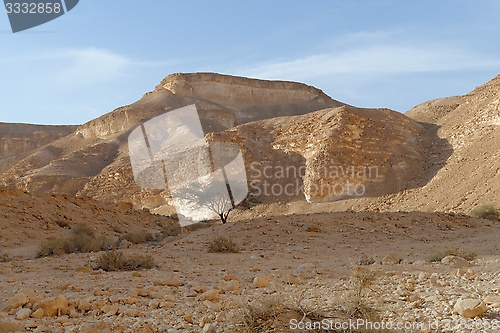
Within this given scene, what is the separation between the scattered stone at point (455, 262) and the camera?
22.0ft

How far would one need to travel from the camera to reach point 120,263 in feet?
22.5

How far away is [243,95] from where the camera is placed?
7519cm

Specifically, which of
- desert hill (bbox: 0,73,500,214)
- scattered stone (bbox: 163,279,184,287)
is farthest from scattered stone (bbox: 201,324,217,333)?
desert hill (bbox: 0,73,500,214)

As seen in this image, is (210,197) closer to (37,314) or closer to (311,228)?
(311,228)

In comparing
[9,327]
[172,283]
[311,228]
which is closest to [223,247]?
[311,228]

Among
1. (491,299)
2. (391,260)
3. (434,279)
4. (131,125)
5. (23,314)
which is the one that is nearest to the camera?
(491,299)

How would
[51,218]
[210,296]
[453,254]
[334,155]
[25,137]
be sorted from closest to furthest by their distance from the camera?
[210,296] < [453,254] < [51,218] < [334,155] < [25,137]

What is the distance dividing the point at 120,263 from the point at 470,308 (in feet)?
16.2

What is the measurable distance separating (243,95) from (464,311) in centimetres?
7285
